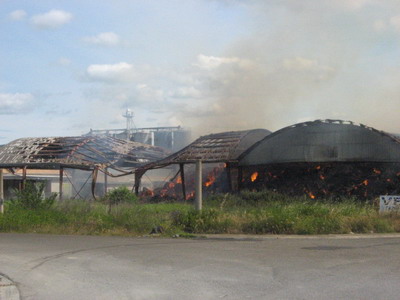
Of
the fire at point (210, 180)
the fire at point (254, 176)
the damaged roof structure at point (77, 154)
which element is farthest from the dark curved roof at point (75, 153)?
the fire at point (254, 176)

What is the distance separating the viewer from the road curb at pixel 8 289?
8352 millimetres

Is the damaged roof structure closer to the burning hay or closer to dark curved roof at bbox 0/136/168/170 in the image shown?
dark curved roof at bbox 0/136/168/170

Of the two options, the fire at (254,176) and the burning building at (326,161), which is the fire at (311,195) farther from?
the fire at (254,176)

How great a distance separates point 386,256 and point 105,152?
3561cm

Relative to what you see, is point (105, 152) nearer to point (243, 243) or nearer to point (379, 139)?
point (379, 139)

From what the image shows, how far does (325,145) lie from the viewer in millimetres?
33000

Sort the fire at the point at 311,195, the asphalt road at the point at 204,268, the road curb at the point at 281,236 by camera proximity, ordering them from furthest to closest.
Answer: the fire at the point at 311,195 < the road curb at the point at 281,236 < the asphalt road at the point at 204,268

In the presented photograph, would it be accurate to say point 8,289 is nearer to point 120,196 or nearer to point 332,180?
point 332,180

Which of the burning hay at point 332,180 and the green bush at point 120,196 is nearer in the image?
the burning hay at point 332,180

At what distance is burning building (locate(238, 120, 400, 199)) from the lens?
31.0 meters

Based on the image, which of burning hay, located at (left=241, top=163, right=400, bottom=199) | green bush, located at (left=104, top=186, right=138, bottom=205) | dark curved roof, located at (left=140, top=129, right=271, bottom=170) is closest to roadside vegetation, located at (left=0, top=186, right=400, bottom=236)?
burning hay, located at (left=241, top=163, right=400, bottom=199)

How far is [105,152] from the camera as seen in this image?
45812 mm

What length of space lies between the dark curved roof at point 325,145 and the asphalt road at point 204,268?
15.9 meters

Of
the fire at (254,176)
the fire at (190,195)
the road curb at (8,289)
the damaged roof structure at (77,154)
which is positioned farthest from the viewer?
the damaged roof structure at (77,154)
